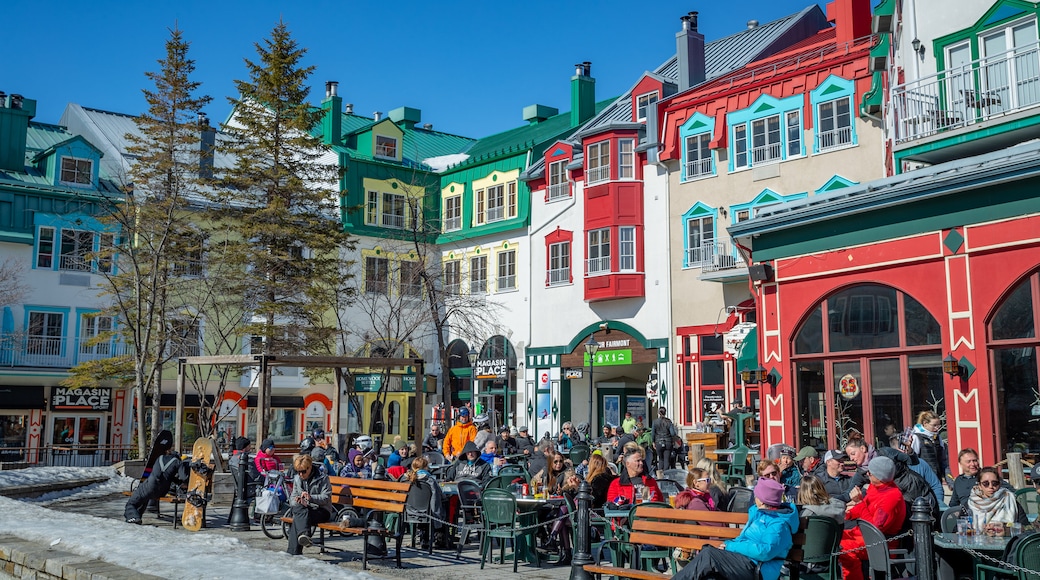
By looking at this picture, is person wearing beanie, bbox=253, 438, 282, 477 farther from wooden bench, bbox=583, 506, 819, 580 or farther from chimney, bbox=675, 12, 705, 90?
chimney, bbox=675, 12, 705, 90

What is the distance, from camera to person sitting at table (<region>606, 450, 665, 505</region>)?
11.3 meters

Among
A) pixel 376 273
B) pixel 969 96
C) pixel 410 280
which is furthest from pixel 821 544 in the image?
pixel 376 273

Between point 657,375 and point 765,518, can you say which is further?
point 657,375

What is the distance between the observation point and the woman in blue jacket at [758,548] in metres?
7.48

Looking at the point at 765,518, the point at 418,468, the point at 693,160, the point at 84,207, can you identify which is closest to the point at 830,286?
the point at 418,468

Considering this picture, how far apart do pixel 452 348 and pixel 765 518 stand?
33.6 metres

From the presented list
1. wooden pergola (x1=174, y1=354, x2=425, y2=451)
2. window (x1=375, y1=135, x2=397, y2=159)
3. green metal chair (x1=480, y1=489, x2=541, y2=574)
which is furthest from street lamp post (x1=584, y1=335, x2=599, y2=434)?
green metal chair (x1=480, y1=489, x2=541, y2=574)

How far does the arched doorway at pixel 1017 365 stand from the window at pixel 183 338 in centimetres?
2295

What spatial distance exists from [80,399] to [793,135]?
26.5 meters

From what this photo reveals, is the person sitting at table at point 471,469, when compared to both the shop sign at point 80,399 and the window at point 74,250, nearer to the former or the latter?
the window at point 74,250

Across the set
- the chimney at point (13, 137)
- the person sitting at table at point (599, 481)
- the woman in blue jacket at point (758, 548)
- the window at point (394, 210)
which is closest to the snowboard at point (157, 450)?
the person sitting at table at point (599, 481)

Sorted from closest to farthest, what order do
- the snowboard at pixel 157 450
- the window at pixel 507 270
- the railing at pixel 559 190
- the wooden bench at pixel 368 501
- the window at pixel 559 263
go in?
the wooden bench at pixel 368 501, the snowboard at pixel 157 450, the window at pixel 559 263, the railing at pixel 559 190, the window at pixel 507 270

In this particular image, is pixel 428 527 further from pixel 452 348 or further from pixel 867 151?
pixel 452 348

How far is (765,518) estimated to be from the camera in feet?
25.3
